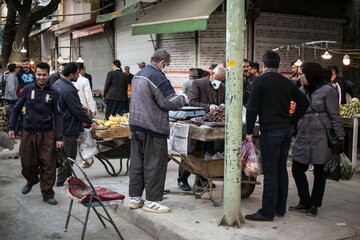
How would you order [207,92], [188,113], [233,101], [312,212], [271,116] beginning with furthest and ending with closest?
[207,92] → [188,113] → [312,212] → [271,116] → [233,101]

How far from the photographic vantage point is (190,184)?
7.05 meters

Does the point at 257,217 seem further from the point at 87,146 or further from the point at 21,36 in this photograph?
the point at 21,36

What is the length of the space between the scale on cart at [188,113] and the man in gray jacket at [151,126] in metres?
0.69

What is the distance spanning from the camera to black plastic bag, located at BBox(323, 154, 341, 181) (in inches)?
200

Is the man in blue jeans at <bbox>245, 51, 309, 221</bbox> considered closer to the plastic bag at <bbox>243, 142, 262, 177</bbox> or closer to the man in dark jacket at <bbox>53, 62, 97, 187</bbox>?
the plastic bag at <bbox>243, 142, 262, 177</bbox>

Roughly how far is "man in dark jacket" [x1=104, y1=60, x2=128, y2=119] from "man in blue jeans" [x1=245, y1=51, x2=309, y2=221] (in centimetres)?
831

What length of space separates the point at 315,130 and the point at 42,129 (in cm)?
366

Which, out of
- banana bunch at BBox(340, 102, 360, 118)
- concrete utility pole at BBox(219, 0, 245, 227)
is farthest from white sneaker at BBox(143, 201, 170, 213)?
banana bunch at BBox(340, 102, 360, 118)

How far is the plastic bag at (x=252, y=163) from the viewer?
5.23 m

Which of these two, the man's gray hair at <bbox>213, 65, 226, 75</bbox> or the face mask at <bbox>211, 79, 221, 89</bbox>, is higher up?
the man's gray hair at <bbox>213, 65, 226, 75</bbox>

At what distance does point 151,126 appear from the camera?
5.25 metres

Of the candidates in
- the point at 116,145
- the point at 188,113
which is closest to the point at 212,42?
the point at 116,145

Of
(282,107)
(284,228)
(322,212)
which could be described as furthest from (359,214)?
(282,107)

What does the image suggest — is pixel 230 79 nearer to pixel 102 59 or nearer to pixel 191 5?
pixel 191 5
